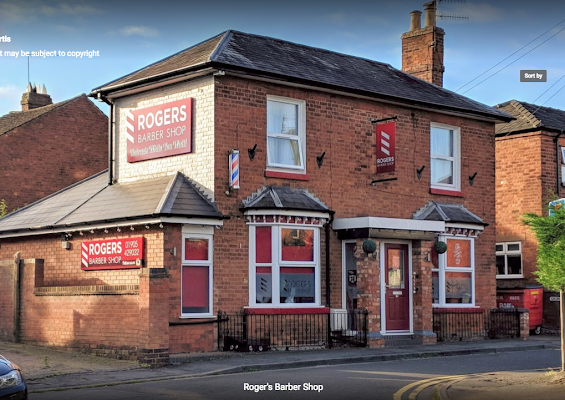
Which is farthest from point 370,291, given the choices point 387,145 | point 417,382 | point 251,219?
point 417,382

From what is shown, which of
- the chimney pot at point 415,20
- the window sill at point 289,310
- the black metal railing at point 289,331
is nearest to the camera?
the black metal railing at point 289,331

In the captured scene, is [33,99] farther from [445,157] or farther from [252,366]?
[252,366]

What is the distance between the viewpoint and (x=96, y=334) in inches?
722

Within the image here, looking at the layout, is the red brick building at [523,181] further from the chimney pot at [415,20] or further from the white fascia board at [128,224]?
the white fascia board at [128,224]

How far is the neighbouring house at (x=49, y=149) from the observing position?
32.4m

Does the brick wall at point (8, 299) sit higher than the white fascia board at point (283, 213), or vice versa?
the white fascia board at point (283, 213)

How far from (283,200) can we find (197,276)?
2785 millimetres

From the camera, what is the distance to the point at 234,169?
63.6 ft

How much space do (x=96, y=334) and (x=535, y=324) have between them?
1501cm

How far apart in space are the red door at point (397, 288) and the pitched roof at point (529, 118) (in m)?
9.69

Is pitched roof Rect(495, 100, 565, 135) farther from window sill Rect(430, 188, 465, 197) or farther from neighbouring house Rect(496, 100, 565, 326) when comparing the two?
window sill Rect(430, 188, 465, 197)

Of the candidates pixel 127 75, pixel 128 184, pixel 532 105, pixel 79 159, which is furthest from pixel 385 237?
pixel 79 159

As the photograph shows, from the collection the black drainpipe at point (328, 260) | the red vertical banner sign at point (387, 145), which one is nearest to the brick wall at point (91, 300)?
the black drainpipe at point (328, 260)

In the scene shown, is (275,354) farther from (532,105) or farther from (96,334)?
(532,105)
